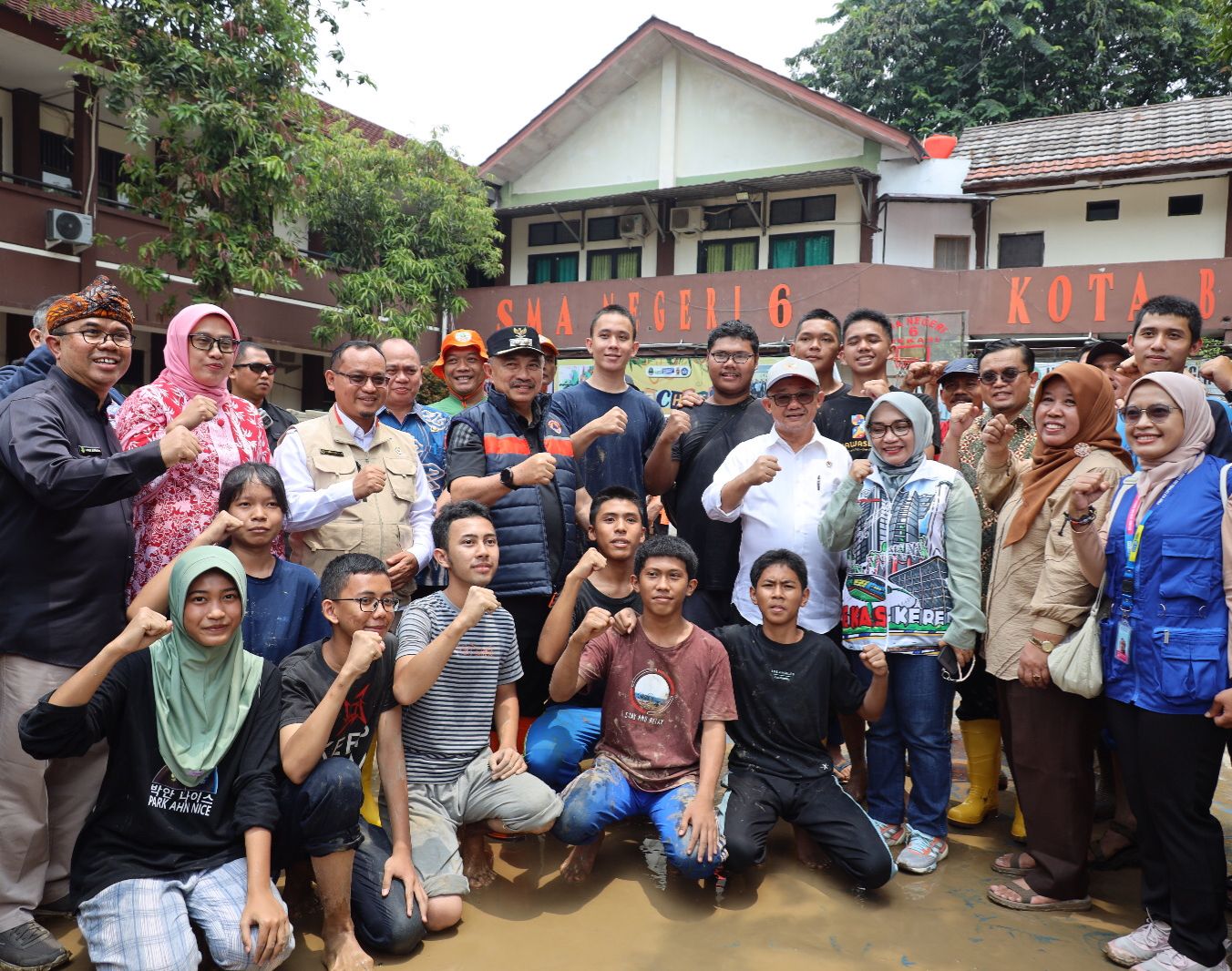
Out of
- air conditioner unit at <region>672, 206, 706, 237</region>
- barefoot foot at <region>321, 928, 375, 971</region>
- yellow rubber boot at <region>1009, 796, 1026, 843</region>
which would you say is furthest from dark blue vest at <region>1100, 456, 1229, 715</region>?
air conditioner unit at <region>672, 206, 706, 237</region>

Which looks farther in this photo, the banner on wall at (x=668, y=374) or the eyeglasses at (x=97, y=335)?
the banner on wall at (x=668, y=374)

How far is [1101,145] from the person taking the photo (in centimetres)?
1531

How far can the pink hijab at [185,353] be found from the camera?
11.9ft

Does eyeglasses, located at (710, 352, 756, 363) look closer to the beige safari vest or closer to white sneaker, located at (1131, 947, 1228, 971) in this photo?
the beige safari vest

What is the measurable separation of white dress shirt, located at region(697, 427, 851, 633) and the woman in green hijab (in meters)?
2.13

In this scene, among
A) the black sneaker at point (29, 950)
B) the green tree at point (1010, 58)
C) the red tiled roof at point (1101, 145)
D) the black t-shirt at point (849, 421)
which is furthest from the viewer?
the green tree at point (1010, 58)

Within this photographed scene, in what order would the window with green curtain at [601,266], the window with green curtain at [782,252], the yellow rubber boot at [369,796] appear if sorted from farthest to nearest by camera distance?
the window with green curtain at [601,266], the window with green curtain at [782,252], the yellow rubber boot at [369,796]

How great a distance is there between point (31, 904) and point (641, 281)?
14970mm

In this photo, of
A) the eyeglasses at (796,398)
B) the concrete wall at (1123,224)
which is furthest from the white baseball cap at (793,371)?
the concrete wall at (1123,224)

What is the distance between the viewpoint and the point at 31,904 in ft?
9.84

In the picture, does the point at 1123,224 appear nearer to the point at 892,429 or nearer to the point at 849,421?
the point at 849,421

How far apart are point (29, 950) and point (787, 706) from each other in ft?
9.19

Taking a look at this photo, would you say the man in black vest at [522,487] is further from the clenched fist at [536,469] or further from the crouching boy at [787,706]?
the crouching boy at [787,706]

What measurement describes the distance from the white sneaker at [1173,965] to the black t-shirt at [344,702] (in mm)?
2746
